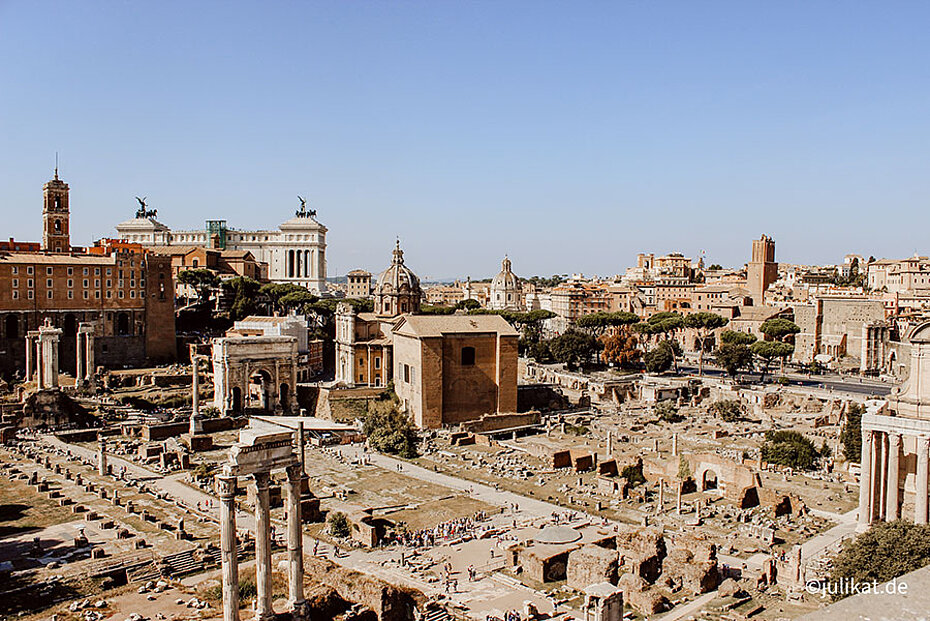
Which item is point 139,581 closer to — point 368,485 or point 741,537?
point 368,485

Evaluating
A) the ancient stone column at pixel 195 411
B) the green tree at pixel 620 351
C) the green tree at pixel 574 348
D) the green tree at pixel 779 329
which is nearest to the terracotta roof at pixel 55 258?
the ancient stone column at pixel 195 411

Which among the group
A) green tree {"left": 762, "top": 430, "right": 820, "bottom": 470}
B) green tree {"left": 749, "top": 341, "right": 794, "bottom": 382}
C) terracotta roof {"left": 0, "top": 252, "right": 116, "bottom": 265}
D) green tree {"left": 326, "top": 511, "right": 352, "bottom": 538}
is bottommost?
green tree {"left": 326, "top": 511, "right": 352, "bottom": 538}

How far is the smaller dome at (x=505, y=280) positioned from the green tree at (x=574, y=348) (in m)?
31.6

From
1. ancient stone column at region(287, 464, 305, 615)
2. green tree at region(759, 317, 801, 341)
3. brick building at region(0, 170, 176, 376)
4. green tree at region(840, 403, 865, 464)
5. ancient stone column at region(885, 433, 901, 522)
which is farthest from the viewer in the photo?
green tree at region(759, 317, 801, 341)

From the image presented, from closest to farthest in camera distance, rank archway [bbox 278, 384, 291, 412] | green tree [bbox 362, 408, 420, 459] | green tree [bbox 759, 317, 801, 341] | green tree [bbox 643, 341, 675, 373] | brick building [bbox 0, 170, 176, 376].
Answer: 1. green tree [bbox 362, 408, 420, 459]
2. archway [bbox 278, 384, 291, 412]
3. brick building [bbox 0, 170, 176, 376]
4. green tree [bbox 643, 341, 675, 373]
5. green tree [bbox 759, 317, 801, 341]

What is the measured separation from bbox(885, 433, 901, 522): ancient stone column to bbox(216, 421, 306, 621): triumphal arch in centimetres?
1549

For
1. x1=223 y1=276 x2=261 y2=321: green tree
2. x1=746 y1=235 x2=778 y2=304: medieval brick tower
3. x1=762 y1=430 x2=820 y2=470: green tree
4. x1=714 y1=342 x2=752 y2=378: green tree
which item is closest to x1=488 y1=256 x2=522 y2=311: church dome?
x1=746 y1=235 x2=778 y2=304: medieval brick tower

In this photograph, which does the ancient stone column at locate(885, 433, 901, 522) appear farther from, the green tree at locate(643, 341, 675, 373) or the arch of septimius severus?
the green tree at locate(643, 341, 675, 373)

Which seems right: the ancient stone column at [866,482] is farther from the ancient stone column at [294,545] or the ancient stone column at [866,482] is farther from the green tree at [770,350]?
the green tree at [770,350]

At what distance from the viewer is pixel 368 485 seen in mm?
29672

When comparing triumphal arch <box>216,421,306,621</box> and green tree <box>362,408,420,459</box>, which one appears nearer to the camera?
triumphal arch <box>216,421,306,621</box>

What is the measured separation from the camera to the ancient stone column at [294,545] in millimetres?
14844

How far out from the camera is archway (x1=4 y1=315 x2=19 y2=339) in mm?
51094

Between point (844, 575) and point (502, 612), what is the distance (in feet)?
25.2
